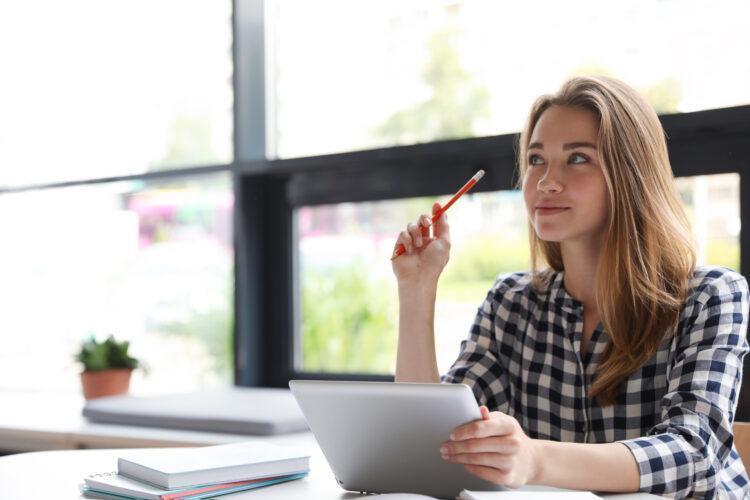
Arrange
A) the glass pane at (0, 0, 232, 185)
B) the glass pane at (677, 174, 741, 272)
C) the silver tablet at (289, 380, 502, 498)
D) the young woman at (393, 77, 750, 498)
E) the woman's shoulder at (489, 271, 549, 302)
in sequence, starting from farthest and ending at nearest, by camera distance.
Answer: the glass pane at (0, 0, 232, 185) → the glass pane at (677, 174, 741, 272) → the woman's shoulder at (489, 271, 549, 302) → the young woman at (393, 77, 750, 498) → the silver tablet at (289, 380, 502, 498)

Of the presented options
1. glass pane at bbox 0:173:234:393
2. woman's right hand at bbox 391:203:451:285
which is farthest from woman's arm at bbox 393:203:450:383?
glass pane at bbox 0:173:234:393

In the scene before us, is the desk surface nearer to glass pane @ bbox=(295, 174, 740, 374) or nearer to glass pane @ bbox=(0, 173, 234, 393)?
glass pane @ bbox=(295, 174, 740, 374)

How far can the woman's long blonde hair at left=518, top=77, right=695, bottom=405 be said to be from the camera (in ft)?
5.45

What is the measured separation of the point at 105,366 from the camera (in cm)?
293

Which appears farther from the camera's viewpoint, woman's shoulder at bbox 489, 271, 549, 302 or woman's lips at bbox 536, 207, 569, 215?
woman's shoulder at bbox 489, 271, 549, 302

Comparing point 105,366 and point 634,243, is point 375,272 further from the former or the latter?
point 634,243

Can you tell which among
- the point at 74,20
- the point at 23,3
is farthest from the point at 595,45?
the point at 23,3

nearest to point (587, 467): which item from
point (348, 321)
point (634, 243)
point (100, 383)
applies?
point (634, 243)

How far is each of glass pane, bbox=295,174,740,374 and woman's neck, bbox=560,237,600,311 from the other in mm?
695

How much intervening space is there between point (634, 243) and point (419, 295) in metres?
0.43

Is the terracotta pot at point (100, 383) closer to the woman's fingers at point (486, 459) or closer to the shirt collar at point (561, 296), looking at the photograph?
the shirt collar at point (561, 296)

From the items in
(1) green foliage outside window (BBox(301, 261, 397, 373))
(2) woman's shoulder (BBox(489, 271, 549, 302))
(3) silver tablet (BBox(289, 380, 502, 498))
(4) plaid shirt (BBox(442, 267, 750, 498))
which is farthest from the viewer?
(1) green foliage outside window (BBox(301, 261, 397, 373))

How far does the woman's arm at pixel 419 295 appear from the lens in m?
1.84

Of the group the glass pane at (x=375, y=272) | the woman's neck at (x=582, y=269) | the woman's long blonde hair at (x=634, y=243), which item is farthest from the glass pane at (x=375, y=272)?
the woman's long blonde hair at (x=634, y=243)
